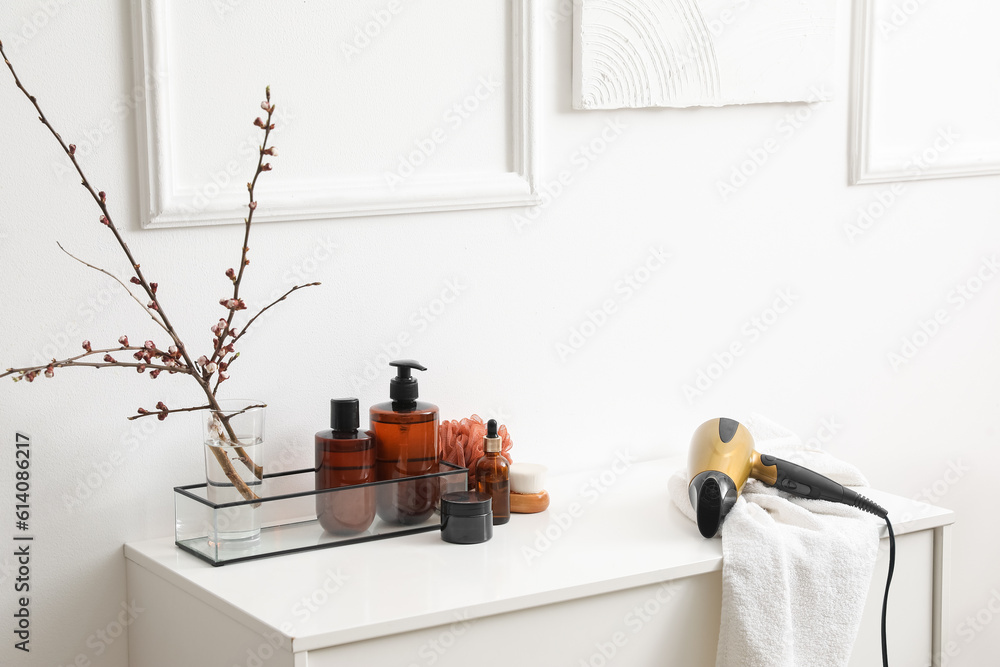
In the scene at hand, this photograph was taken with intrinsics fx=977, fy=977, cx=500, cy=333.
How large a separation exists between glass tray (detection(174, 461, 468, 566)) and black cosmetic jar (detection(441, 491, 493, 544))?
0.16 feet

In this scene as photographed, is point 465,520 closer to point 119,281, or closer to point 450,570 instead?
point 450,570

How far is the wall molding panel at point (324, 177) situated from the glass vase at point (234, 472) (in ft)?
0.76

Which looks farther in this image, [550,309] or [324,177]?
[550,309]

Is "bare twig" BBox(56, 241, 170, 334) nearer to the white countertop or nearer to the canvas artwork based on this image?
the white countertop

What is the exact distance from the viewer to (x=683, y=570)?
0.99 metres

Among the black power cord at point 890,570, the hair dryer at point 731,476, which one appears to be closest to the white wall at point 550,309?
the hair dryer at point 731,476

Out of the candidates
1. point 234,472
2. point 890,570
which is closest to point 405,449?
point 234,472

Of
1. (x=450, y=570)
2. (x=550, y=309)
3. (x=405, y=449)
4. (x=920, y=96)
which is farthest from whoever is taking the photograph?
(x=920, y=96)

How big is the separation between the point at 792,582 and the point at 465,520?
35cm

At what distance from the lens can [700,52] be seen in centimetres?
135

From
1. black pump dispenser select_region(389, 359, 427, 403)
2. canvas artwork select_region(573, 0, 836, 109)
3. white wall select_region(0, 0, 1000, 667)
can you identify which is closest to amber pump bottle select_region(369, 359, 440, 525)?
black pump dispenser select_region(389, 359, 427, 403)

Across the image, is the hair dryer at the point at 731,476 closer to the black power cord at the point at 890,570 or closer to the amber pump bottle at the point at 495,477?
the black power cord at the point at 890,570

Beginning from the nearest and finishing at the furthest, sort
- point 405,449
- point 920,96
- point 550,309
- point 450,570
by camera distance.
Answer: point 450,570
point 405,449
point 550,309
point 920,96

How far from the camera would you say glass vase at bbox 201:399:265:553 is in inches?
39.6
